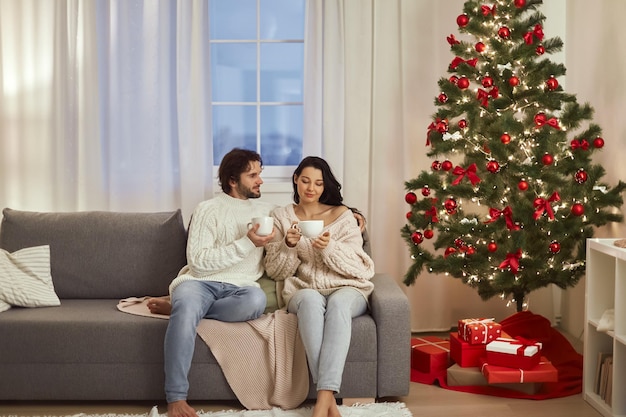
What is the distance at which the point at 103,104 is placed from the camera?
15.9 feet

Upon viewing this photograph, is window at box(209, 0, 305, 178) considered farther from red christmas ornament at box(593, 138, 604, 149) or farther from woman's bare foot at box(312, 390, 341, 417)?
woman's bare foot at box(312, 390, 341, 417)

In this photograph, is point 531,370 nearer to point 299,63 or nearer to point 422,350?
A: point 422,350

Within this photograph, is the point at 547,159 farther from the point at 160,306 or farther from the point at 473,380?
the point at 160,306

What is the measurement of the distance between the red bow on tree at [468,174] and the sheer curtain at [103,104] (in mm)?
1542

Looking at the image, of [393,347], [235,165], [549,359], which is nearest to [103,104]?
[235,165]

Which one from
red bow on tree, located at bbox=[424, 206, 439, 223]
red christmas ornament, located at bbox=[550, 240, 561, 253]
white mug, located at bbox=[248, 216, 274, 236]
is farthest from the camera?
red bow on tree, located at bbox=[424, 206, 439, 223]

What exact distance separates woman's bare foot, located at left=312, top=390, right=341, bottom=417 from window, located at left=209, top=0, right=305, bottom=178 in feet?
6.66

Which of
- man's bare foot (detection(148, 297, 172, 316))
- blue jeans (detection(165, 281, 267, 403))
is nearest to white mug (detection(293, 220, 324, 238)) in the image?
blue jeans (detection(165, 281, 267, 403))

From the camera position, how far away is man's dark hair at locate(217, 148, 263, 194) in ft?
12.5

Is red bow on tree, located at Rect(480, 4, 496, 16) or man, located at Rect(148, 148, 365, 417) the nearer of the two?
man, located at Rect(148, 148, 365, 417)

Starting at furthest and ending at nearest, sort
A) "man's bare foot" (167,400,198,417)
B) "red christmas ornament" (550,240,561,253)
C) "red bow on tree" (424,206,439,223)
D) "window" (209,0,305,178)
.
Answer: "window" (209,0,305,178) < "red bow on tree" (424,206,439,223) < "red christmas ornament" (550,240,561,253) < "man's bare foot" (167,400,198,417)

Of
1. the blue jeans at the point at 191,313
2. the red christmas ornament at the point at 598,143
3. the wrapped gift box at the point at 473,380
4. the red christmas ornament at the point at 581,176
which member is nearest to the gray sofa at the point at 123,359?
the blue jeans at the point at 191,313

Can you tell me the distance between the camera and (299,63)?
504 centimetres

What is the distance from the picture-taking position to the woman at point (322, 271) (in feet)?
10.8
